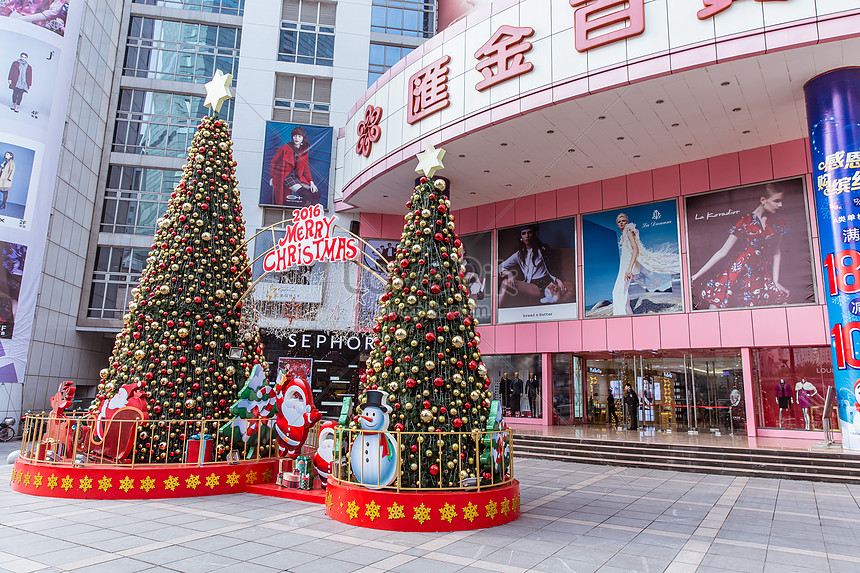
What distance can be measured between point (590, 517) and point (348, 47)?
2457cm

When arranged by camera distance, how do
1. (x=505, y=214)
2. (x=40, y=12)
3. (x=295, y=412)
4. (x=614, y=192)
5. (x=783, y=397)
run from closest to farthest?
1. (x=295, y=412)
2. (x=783, y=397)
3. (x=40, y=12)
4. (x=614, y=192)
5. (x=505, y=214)

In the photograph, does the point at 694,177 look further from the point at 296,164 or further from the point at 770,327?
the point at 296,164

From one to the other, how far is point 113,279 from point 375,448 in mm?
21682

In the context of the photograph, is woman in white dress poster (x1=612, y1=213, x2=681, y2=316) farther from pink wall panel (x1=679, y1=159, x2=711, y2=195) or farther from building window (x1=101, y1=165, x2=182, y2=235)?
building window (x1=101, y1=165, x2=182, y2=235)

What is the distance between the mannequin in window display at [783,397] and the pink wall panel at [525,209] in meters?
9.92

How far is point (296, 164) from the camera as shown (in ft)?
78.0

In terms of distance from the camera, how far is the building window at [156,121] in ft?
81.4

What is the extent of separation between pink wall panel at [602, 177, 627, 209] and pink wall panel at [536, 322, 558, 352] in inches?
190

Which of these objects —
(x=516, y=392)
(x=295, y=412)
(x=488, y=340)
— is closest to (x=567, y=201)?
(x=488, y=340)

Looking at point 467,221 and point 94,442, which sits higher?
point 467,221

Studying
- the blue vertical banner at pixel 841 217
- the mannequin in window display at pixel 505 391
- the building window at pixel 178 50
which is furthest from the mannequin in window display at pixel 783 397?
the building window at pixel 178 50

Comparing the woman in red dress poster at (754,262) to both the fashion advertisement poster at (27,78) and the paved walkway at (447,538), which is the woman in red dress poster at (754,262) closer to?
the paved walkway at (447,538)

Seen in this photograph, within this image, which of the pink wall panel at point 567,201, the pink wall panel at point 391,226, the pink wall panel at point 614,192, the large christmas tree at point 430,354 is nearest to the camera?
the large christmas tree at point 430,354

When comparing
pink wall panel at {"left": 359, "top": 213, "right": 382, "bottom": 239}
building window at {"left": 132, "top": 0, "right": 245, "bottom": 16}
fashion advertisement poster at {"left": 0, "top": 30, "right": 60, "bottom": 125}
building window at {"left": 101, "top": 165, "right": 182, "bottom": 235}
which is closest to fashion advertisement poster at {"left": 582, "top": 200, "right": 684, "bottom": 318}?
pink wall panel at {"left": 359, "top": 213, "right": 382, "bottom": 239}
